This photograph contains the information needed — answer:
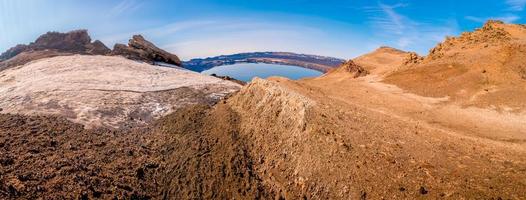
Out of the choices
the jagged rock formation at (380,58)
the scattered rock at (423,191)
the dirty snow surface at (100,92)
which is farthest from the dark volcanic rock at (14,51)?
the scattered rock at (423,191)

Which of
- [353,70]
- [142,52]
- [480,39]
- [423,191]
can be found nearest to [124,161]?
[423,191]

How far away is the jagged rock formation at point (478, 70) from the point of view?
1570 cm

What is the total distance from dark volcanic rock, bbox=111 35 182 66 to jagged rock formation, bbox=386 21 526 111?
23.0 meters

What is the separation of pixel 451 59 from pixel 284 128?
57.1ft

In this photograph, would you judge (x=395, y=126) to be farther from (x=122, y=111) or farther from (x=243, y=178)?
(x=122, y=111)

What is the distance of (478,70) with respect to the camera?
1886 centimetres

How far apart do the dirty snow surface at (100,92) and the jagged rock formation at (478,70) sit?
1181 centimetres

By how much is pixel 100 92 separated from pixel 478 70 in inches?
815

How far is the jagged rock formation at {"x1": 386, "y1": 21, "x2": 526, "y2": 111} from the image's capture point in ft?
51.5

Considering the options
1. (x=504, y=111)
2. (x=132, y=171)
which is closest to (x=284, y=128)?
(x=132, y=171)

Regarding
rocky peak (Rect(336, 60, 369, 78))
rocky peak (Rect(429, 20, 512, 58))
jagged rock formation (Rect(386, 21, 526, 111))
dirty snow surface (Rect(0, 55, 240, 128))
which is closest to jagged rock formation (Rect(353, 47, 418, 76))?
rocky peak (Rect(336, 60, 369, 78))

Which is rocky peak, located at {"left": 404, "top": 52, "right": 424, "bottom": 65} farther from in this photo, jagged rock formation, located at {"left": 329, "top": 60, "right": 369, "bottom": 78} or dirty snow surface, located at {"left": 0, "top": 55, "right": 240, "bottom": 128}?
dirty snow surface, located at {"left": 0, "top": 55, "right": 240, "bottom": 128}

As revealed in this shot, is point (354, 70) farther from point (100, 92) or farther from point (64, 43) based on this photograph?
point (64, 43)

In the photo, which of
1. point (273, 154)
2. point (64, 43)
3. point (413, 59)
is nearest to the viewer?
point (273, 154)
